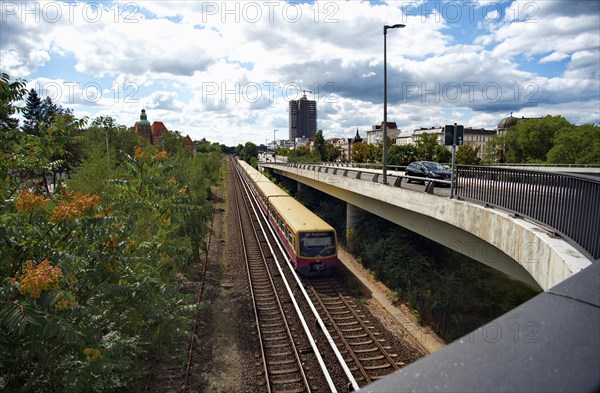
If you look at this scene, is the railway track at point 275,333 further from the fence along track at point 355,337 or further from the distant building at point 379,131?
the distant building at point 379,131

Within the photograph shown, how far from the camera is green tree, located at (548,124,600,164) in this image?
5181 centimetres

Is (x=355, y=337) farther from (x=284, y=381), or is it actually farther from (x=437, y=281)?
(x=437, y=281)

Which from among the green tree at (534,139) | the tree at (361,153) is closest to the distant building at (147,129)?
the tree at (361,153)

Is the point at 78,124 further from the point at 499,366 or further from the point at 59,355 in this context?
the point at 499,366

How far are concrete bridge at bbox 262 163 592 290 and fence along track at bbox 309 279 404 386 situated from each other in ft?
12.9

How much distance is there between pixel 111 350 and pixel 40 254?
79.0 inches

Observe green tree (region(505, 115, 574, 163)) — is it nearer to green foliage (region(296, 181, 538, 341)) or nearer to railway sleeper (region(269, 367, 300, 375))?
green foliage (region(296, 181, 538, 341))

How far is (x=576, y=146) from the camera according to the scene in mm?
53875

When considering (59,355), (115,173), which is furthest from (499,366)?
(115,173)

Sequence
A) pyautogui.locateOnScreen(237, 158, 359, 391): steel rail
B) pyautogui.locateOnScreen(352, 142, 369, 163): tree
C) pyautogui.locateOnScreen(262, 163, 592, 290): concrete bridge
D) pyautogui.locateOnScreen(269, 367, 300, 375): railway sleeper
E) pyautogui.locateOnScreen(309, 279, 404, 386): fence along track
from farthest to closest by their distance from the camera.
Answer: pyautogui.locateOnScreen(352, 142, 369, 163): tree
pyautogui.locateOnScreen(309, 279, 404, 386): fence along track
pyautogui.locateOnScreen(269, 367, 300, 375): railway sleeper
pyautogui.locateOnScreen(237, 158, 359, 391): steel rail
pyautogui.locateOnScreen(262, 163, 592, 290): concrete bridge

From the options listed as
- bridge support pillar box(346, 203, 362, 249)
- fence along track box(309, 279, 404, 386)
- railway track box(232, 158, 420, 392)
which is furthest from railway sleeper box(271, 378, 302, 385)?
bridge support pillar box(346, 203, 362, 249)

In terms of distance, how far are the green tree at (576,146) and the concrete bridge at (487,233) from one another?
47421mm

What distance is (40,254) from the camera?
4906 mm

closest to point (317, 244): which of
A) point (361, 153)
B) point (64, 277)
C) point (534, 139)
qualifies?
point (64, 277)
